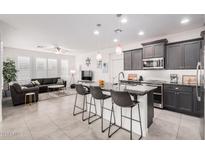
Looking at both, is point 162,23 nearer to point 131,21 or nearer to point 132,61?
point 131,21

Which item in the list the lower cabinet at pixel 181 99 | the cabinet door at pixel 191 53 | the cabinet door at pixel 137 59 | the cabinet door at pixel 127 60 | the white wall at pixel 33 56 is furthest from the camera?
the white wall at pixel 33 56

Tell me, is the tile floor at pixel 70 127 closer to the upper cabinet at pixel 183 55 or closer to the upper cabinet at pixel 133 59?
the upper cabinet at pixel 183 55

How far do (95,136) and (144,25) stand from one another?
3.35m

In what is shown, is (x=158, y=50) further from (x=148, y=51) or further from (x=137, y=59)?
(x=137, y=59)

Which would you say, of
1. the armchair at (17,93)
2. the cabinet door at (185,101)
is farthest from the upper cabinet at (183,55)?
the armchair at (17,93)

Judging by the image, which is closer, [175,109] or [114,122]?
[114,122]

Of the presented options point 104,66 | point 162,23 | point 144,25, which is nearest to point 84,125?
point 144,25

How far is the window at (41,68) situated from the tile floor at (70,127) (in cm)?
453

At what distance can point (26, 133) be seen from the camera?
2.35 m

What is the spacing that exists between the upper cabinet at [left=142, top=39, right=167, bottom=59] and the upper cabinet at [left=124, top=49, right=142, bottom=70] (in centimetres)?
35

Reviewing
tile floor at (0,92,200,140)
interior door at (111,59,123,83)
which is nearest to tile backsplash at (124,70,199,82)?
interior door at (111,59,123,83)

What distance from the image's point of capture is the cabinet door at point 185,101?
126 inches

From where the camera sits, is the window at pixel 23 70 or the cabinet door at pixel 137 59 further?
the window at pixel 23 70
